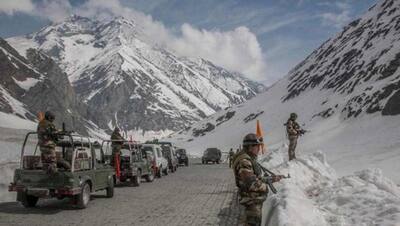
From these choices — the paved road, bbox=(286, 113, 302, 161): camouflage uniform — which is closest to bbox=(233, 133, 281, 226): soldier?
the paved road

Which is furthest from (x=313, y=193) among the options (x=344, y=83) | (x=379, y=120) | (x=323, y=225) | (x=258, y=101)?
(x=258, y=101)

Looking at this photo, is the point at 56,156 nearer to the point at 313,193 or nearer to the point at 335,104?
the point at 313,193

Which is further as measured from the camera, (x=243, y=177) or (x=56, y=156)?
(x=56, y=156)

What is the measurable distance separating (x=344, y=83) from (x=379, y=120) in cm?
4429

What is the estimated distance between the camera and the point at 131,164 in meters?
22.0

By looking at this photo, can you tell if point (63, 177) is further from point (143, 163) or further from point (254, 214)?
point (143, 163)

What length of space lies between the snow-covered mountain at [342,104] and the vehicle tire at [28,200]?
14794mm

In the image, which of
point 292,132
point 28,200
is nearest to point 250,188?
point 28,200

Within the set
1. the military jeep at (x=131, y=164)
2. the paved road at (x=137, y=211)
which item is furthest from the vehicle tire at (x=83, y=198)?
the military jeep at (x=131, y=164)

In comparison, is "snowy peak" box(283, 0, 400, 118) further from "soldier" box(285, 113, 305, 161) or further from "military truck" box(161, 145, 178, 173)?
"soldier" box(285, 113, 305, 161)

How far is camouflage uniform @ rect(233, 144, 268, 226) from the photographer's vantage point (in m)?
7.14

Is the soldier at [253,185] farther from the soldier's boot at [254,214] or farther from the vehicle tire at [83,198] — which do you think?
the vehicle tire at [83,198]

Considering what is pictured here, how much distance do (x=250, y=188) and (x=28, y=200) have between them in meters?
9.24

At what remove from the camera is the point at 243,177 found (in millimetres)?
7086
